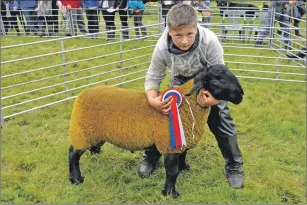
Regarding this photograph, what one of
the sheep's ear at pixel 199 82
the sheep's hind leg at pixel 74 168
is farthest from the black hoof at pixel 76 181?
the sheep's ear at pixel 199 82

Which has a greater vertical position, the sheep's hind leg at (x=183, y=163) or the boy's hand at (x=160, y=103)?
the boy's hand at (x=160, y=103)

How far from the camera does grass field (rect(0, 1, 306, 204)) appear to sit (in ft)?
10.3

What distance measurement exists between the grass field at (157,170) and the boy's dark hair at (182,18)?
4.87 feet

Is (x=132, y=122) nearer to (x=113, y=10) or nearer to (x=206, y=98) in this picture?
(x=206, y=98)

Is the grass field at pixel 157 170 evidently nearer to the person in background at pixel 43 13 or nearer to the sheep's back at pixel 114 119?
the sheep's back at pixel 114 119

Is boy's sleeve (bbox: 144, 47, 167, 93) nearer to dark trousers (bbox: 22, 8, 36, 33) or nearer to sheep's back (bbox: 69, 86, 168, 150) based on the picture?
sheep's back (bbox: 69, 86, 168, 150)

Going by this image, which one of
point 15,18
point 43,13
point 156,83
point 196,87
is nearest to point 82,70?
point 156,83

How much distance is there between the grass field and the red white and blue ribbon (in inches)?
22.6

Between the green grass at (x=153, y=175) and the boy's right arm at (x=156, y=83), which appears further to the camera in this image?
the green grass at (x=153, y=175)

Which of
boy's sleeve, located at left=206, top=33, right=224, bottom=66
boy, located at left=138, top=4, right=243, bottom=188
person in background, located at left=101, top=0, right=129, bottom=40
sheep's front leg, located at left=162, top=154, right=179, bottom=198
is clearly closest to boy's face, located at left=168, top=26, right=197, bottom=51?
boy, located at left=138, top=4, right=243, bottom=188

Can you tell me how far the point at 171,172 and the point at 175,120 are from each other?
0.47m

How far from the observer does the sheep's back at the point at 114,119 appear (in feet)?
9.59

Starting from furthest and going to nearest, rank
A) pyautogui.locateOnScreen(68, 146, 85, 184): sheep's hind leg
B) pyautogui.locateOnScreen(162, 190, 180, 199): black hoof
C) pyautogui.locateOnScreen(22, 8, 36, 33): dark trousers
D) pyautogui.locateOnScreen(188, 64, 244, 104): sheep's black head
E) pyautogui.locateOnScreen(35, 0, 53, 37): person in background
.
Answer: pyautogui.locateOnScreen(22, 8, 36, 33): dark trousers → pyautogui.locateOnScreen(35, 0, 53, 37): person in background → pyautogui.locateOnScreen(68, 146, 85, 184): sheep's hind leg → pyautogui.locateOnScreen(162, 190, 180, 199): black hoof → pyautogui.locateOnScreen(188, 64, 244, 104): sheep's black head

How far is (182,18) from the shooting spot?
2520 mm
